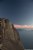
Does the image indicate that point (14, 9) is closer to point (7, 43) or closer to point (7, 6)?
point (7, 6)

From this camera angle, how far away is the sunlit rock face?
2.38m

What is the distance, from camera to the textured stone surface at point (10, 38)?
2389 mm

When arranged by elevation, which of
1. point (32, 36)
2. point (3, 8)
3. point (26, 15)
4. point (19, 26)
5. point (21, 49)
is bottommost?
point (21, 49)

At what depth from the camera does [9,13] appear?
2564mm

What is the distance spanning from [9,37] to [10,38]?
3 cm

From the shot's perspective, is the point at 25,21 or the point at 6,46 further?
the point at 25,21

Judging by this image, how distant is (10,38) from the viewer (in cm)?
243

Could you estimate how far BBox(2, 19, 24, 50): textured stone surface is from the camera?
2389 millimetres

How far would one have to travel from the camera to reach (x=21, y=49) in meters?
2.41

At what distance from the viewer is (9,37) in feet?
7.96

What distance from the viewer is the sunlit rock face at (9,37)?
2.38 meters

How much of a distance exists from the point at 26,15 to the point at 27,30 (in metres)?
0.31

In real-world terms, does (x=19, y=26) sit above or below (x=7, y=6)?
below

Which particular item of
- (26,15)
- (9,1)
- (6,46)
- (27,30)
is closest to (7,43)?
(6,46)
